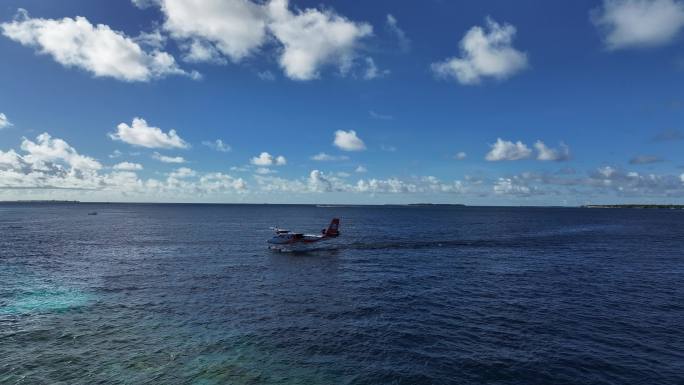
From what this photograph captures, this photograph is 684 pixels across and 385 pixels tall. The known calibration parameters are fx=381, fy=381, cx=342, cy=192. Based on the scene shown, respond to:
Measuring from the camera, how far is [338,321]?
3897 cm

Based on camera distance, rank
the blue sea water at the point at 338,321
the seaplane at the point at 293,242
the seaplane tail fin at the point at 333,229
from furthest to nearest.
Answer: the seaplane tail fin at the point at 333,229 → the seaplane at the point at 293,242 → the blue sea water at the point at 338,321

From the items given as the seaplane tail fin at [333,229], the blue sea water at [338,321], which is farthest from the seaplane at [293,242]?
the blue sea water at [338,321]

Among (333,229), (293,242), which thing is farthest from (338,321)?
(333,229)

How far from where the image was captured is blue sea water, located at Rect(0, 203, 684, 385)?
2798 centimetres

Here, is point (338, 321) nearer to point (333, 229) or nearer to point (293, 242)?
point (293, 242)

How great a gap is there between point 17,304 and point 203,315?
21950 millimetres

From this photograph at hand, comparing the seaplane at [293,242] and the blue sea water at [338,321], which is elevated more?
the seaplane at [293,242]

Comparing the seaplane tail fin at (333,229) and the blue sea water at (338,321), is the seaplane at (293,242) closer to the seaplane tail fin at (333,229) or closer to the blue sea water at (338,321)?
the seaplane tail fin at (333,229)

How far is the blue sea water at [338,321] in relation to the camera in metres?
28.0

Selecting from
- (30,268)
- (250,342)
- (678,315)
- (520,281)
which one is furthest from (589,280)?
(30,268)

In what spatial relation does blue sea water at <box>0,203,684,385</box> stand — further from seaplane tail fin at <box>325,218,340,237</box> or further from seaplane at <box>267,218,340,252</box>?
seaplane tail fin at <box>325,218,340,237</box>

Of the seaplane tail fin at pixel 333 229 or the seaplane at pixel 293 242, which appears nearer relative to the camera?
the seaplane at pixel 293 242

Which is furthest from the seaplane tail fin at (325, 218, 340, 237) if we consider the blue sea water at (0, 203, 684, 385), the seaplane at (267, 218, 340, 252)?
the blue sea water at (0, 203, 684, 385)

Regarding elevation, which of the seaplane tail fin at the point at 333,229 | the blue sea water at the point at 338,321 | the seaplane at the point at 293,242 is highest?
the seaplane tail fin at the point at 333,229
